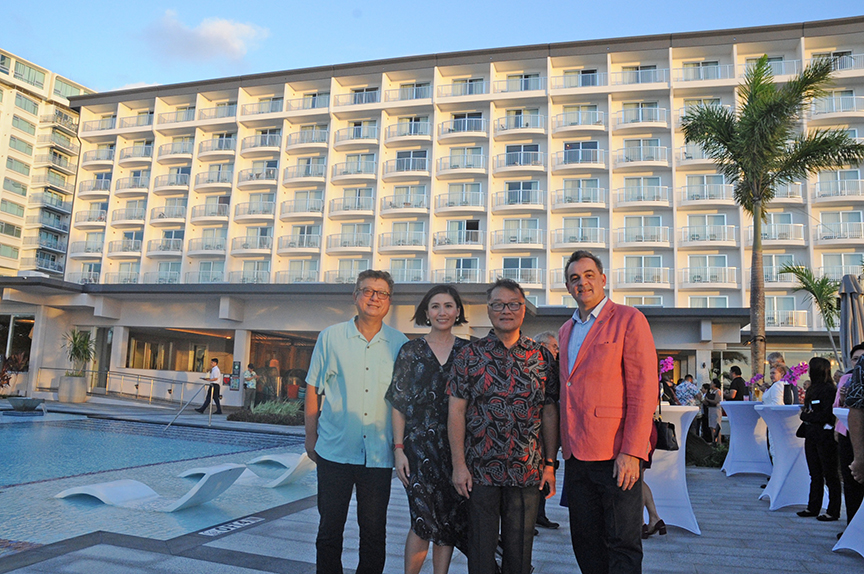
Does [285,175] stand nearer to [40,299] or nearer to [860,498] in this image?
[40,299]

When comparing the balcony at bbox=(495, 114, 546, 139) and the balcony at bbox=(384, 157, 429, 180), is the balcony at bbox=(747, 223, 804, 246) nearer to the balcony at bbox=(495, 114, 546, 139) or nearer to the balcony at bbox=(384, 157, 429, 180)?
the balcony at bbox=(495, 114, 546, 139)

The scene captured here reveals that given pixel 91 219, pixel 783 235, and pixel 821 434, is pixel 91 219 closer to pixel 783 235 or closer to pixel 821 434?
pixel 783 235

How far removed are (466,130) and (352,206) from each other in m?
8.08

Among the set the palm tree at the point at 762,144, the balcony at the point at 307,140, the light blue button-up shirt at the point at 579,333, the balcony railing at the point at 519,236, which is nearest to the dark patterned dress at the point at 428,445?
the light blue button-up shirt at the point at 579,333

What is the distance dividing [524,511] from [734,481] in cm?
714

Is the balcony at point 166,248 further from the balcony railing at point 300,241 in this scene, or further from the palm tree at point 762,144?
the palm tree at point 762,144

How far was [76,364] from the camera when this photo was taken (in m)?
25.3

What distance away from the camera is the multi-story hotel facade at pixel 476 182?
31797 millimetres

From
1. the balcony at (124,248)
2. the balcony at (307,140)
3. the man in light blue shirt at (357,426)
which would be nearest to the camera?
the man in light blue shirt at (357,426)

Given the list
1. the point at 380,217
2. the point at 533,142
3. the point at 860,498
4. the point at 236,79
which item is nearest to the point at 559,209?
the point at 533,142

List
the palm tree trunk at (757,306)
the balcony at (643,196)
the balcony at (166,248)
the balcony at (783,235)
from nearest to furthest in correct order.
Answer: the palm tree trunk at (757,306)
the balcony at (783,235)
the balcony at (643,196)
the balcony at (166,248)

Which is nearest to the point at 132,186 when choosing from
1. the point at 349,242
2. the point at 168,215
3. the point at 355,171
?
the point at 168,215

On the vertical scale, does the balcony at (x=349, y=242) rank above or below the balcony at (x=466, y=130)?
below

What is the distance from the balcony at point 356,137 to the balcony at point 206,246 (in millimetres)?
9317
